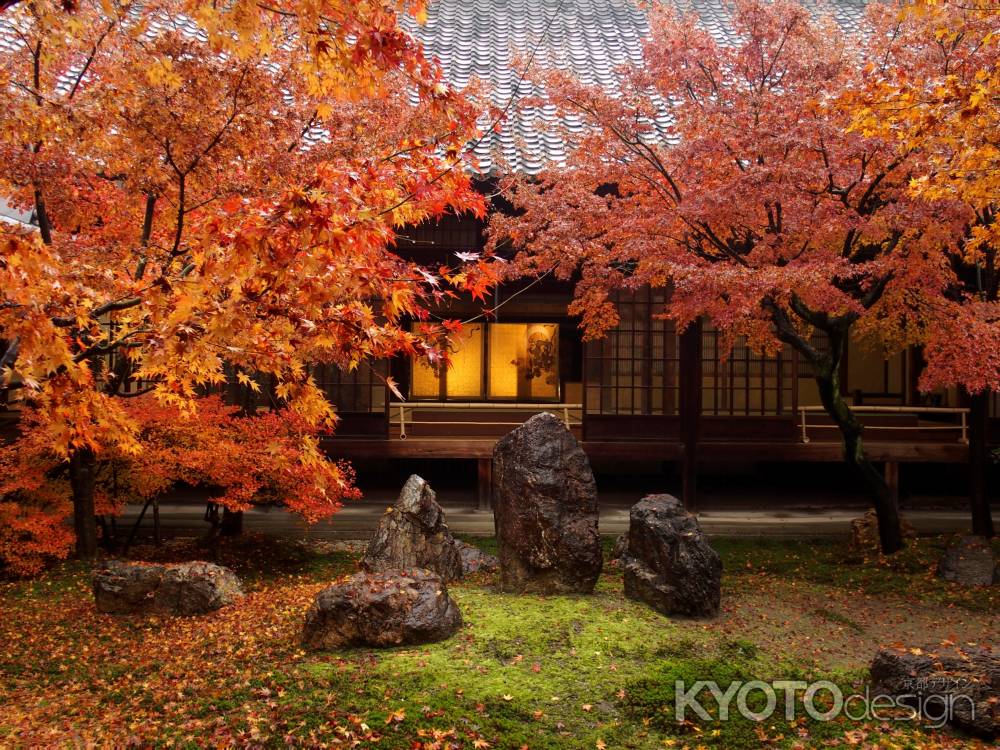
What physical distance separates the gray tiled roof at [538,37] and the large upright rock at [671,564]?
780 cm

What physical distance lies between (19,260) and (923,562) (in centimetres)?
1031

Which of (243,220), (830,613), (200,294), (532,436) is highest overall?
(243,220)

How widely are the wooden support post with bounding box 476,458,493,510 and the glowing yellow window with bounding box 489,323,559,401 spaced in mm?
4306

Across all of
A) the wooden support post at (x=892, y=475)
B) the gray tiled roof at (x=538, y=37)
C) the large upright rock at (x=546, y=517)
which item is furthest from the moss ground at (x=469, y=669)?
the gray tiled roof at (x=538, y=37)

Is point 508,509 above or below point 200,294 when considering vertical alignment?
below

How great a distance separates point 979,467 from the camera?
34.3 ft

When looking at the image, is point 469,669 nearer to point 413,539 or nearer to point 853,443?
point 413,539

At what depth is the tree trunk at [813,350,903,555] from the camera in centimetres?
945

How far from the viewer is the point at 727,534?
11961 millimetres

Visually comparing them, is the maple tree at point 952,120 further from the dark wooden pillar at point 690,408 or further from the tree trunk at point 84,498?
the tree trunk at point 84,498

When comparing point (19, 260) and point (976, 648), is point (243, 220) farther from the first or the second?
point (976, 648)

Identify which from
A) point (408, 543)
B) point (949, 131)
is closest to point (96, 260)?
point (408, 543)

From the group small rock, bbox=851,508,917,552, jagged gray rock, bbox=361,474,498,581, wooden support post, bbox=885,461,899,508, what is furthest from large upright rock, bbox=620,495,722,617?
wooden support post, bbox=885,461,899,508

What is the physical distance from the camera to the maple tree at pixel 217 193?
3.87 m
